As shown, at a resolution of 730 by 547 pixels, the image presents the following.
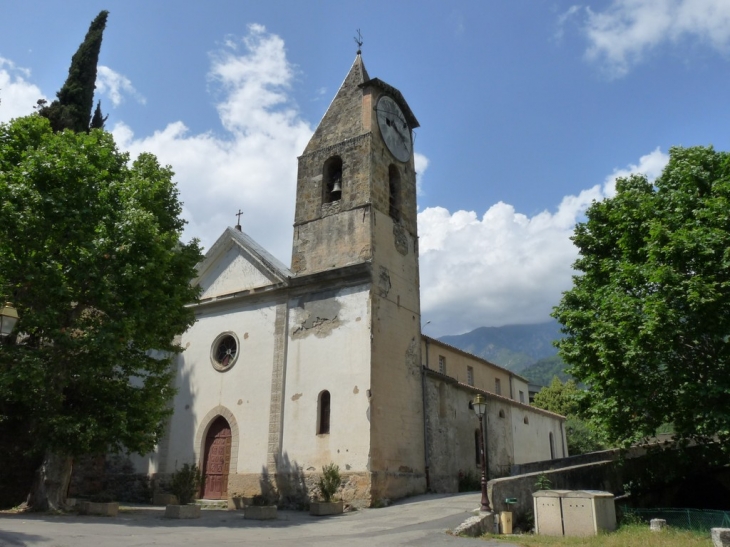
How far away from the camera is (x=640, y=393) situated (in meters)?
14.1

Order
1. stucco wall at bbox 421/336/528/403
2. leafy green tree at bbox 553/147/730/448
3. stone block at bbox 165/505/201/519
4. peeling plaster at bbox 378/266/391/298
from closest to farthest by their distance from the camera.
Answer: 1. leafy green tree at bbox 553/147/730/448
2. stone block at bbox 165/505/201/519
3. peeling plaster at bbox 378/266/391/298
4. stucco wall at bbox 421/336/528/403

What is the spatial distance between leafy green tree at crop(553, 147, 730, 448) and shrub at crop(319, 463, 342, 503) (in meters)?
7.59

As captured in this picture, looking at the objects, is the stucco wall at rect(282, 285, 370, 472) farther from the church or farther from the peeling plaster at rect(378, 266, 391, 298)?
the peeling plaster at rect(378, 266, 391, 298)

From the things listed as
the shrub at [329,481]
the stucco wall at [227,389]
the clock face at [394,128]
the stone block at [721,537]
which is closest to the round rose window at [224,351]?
the stucco wall at [227,389]

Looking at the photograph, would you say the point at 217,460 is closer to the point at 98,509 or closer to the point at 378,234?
the point at 98,509

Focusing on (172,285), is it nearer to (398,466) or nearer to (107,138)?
(107,138)

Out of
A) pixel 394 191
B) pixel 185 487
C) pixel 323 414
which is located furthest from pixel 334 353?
pixel 394 191

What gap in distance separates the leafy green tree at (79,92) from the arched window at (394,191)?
1649cm

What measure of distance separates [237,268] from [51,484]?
35.5ft

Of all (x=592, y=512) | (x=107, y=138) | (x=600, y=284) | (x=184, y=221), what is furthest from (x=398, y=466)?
(x=107, y=138)

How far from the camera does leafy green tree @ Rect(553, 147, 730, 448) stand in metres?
12.8

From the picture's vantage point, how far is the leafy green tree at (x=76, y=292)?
1408 cm

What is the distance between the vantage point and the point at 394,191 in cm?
2331

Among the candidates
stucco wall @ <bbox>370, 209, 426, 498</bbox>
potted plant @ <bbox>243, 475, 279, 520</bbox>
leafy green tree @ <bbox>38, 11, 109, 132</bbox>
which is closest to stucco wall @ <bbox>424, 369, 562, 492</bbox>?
stucco wall @ <bbox>370, 209, 426, 498</bbox>
